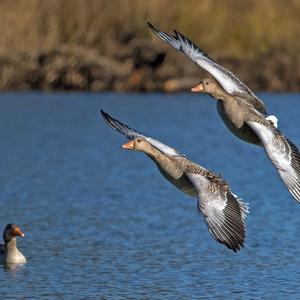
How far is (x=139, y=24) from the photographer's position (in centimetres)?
3284

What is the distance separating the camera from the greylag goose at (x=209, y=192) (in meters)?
11.1

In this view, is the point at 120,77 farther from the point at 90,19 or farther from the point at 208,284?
the point at 208,284

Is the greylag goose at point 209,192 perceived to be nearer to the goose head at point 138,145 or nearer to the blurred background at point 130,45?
the goose head at point 138,145

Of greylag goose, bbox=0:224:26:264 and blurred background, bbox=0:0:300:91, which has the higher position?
blurred background, bbox=0:0:300:91

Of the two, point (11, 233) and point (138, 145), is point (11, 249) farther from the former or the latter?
point (138, 145)

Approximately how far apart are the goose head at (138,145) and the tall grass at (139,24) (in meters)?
18.7

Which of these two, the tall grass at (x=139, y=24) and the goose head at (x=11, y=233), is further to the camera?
the tall grass at (x=139, y=24)

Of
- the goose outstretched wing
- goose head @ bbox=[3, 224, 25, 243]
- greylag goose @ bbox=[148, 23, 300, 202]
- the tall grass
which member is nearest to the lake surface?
goose head @ bbox=[3, 224, 25, 243]

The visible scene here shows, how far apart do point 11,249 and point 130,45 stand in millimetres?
18144

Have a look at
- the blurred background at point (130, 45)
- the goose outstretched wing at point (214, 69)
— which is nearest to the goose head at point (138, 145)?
the goose outstretched wing at point (214, 69)

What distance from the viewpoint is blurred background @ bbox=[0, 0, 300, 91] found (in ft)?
102

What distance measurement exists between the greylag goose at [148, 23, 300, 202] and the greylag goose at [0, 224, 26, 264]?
299 centimetres

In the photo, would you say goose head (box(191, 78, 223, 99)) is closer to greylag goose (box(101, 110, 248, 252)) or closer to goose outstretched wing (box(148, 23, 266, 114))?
goose outstretched wing (box(148, 23, 266, 114))

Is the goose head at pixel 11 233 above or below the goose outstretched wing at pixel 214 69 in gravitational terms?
below
